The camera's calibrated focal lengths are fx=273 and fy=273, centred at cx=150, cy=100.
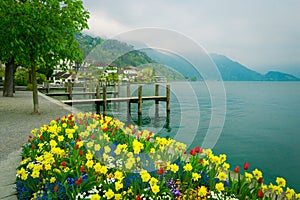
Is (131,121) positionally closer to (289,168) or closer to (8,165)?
(289,168)

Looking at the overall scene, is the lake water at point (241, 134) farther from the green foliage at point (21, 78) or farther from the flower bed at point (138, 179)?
the green foliage at point (21, 78)

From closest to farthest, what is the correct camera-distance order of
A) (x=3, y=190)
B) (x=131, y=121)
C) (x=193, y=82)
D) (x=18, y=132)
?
(x=3, y=190) < (x=193, y=82) < (x=18, y=132) < (x=131, y=121)

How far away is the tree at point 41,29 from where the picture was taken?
1038 centimetres

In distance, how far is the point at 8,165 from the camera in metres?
4.95

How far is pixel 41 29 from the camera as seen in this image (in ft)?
35.3

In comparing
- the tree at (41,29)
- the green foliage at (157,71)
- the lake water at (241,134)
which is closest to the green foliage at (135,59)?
the green foliage at (157,71)

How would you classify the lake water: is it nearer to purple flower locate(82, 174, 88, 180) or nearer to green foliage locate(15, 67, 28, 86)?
purple flower locate(82, 174, 88, 180)

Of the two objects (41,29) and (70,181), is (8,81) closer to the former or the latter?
(41,29)

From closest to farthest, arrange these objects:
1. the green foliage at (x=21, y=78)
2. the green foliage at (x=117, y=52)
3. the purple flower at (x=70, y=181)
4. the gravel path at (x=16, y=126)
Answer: the purple flower at (x=70, y=181) < the green foliage at (x=117, y=52) < the gravel path at (x=16, y=126) < the green foliage at (x=21, y=78)

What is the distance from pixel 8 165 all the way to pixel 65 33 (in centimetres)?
804

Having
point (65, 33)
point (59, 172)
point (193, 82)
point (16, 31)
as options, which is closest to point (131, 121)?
point (65, 33)

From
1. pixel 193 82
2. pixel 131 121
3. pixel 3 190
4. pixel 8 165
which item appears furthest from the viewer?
pixel 131 121

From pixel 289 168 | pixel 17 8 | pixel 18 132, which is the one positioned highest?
pixel 17 8

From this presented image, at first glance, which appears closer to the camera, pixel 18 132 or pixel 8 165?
pixel 8 165
